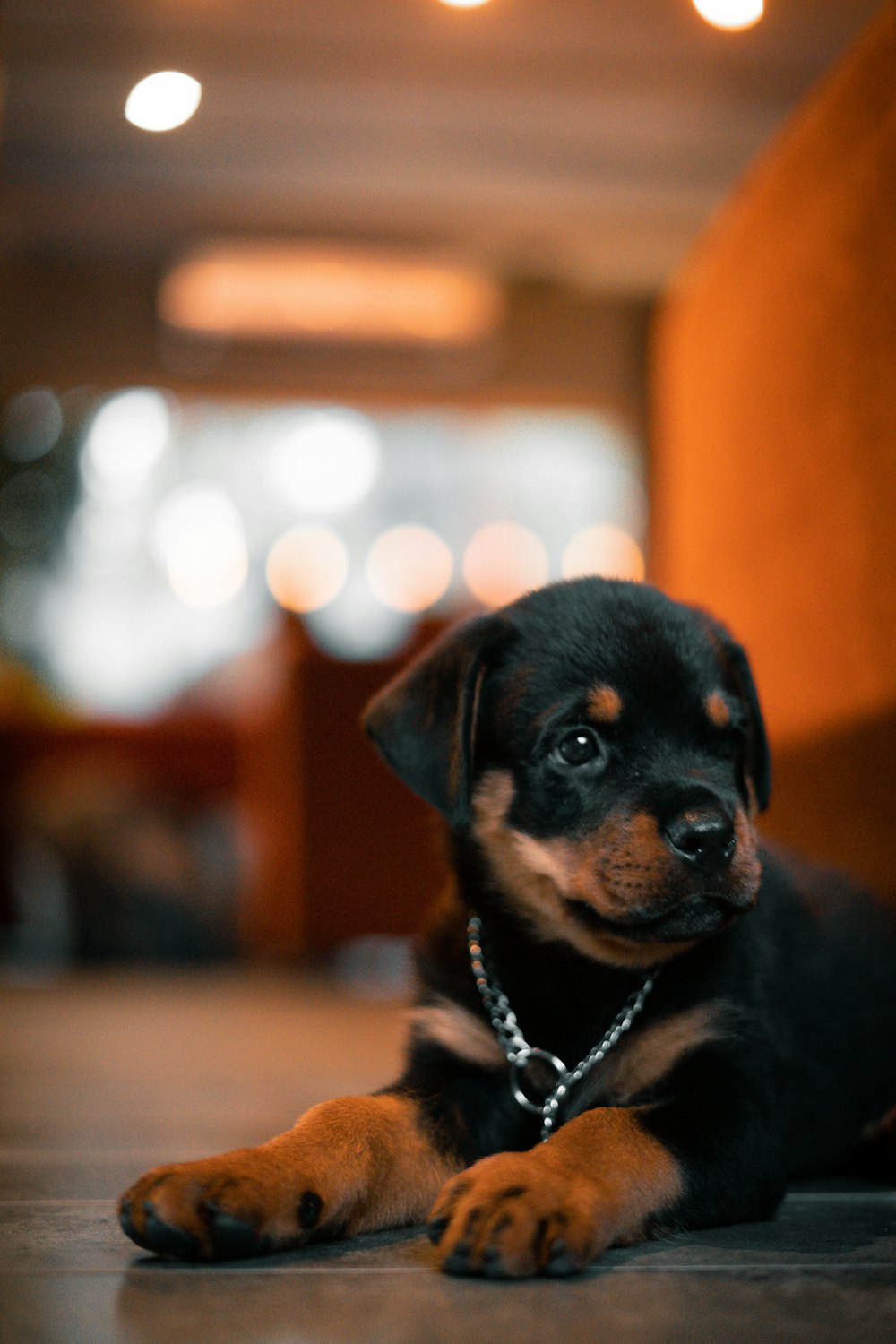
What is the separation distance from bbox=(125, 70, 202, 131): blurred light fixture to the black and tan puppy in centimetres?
306

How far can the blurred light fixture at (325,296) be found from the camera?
842cm

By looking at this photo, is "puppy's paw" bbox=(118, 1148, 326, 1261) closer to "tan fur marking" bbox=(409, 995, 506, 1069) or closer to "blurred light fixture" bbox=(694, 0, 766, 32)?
"tan fur marking" bbox=(409, 995, 506, 1069)

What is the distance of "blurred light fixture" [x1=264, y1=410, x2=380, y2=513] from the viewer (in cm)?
1200

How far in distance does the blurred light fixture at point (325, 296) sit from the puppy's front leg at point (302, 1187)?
292 inches

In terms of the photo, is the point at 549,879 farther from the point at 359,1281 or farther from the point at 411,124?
the point at 411,124

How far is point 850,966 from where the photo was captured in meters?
2.22

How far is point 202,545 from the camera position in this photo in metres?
12.6

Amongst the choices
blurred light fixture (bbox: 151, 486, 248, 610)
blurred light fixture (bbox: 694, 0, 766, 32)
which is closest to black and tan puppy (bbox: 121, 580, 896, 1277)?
blurred light fixture (bbox: 694, 0, 766, 32)

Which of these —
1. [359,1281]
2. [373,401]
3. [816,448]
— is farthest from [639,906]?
[373,401]

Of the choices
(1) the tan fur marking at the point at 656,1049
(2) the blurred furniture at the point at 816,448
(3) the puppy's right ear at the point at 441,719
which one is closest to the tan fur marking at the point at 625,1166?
(1) the tan fur marking at the point at 656,1049

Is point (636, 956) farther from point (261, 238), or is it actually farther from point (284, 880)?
point (261, 238)

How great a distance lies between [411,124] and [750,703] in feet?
16.4

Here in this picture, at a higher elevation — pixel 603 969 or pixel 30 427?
pixel 30 427

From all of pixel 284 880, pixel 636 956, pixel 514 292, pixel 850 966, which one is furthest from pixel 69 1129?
pixel 514 292
